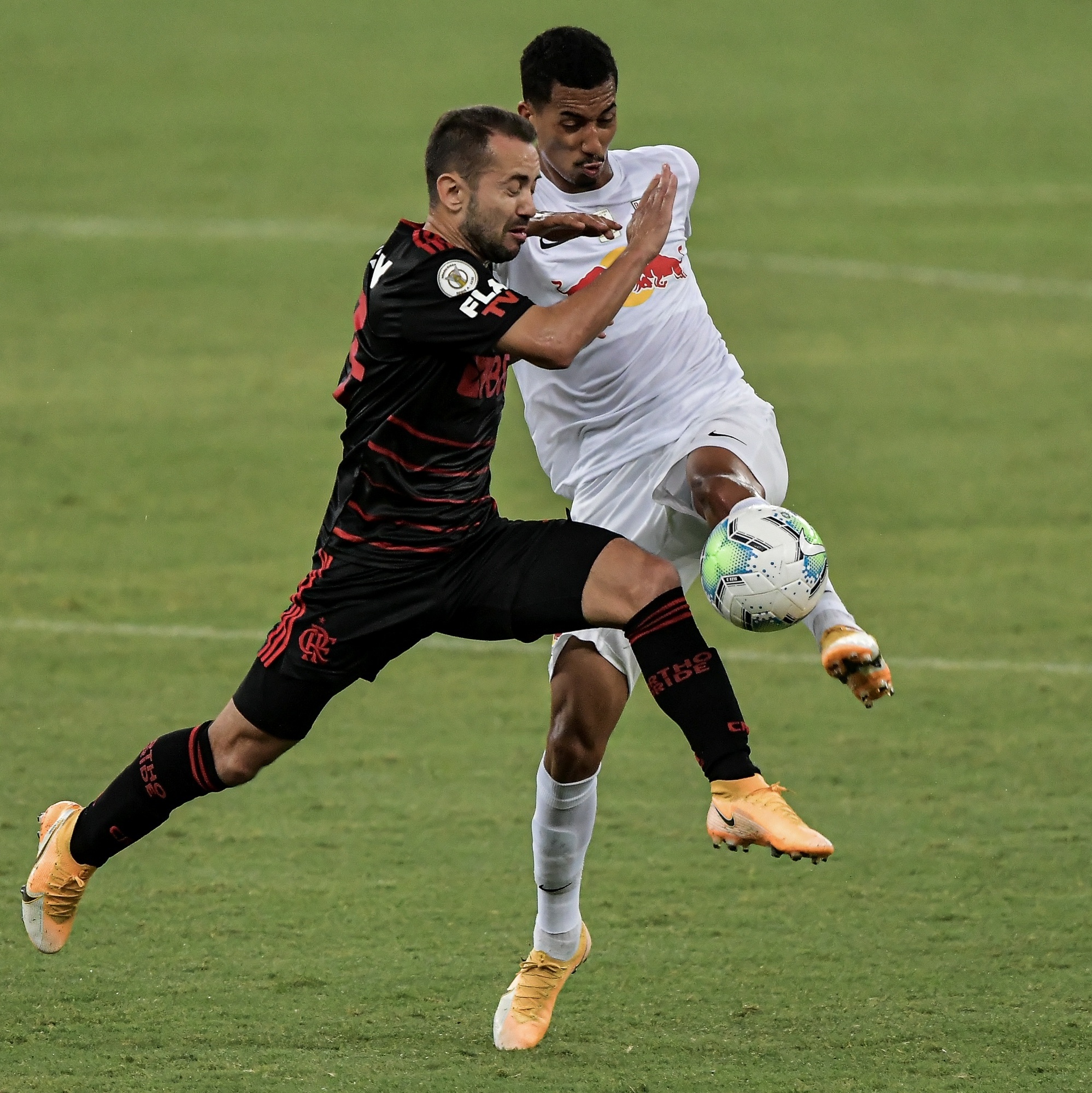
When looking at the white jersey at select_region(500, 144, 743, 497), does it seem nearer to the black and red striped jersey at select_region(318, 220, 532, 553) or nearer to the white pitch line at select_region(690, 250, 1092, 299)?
the black and red striped jersey at select_region(318, 220, 532, 553)

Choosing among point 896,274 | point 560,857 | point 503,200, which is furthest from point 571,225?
point 896,274

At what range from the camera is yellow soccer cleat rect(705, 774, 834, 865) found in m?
5.09

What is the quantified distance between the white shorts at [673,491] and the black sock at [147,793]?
1.18m

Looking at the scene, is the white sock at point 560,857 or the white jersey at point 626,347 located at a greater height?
the white jersey at point 626,347

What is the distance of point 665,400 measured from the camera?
6.56 m

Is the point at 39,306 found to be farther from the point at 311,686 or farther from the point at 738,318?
the point at 311,686

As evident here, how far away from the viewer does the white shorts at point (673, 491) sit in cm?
624

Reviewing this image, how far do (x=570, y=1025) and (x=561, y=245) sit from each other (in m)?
2.47

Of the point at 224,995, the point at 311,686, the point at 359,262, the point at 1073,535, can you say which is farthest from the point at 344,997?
the point at 359,262

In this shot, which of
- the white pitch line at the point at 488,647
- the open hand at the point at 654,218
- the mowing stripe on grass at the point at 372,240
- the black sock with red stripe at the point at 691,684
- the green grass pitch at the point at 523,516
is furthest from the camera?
the mowing stripe on grass at the point at 372,240

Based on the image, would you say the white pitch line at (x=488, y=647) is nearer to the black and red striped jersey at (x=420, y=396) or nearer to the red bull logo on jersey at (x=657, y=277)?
the red bull logo on jersey at (x=657, y=277)

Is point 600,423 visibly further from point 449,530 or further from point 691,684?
point 691,684

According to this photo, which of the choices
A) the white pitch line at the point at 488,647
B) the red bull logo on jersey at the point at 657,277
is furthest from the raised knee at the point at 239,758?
the white pitch line at the point at 488,647

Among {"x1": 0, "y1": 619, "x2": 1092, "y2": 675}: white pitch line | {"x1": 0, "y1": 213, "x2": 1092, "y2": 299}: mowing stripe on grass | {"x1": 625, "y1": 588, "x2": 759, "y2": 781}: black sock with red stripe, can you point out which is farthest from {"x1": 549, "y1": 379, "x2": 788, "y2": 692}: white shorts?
{"x1": 0, "y1": 213, "x2": 1092, "y2": 299}: mowing stripe on grass
